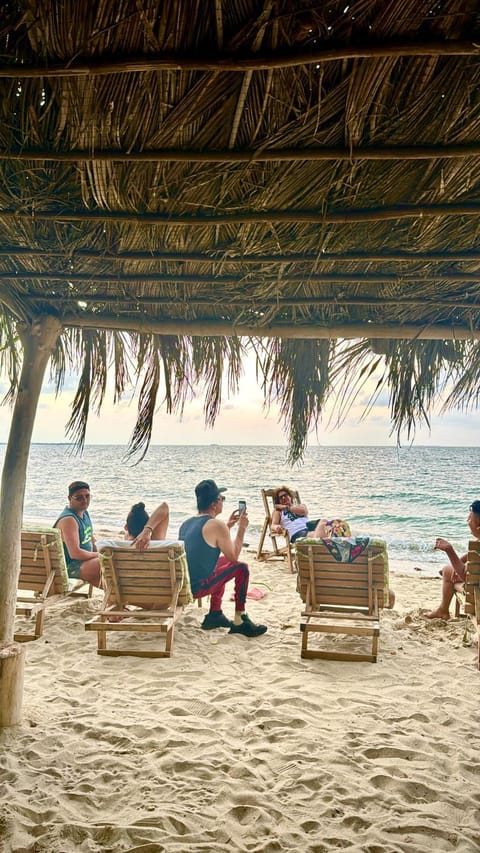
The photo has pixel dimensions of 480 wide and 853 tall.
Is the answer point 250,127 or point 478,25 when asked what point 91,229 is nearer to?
point 250,127

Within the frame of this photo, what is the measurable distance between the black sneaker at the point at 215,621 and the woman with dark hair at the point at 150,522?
0.69m

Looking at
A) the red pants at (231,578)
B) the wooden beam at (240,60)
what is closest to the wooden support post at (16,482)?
the wooden beam at (240,60)

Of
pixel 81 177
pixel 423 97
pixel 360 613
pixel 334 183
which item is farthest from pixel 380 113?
pixel 360 613

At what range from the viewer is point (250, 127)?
1.62 m

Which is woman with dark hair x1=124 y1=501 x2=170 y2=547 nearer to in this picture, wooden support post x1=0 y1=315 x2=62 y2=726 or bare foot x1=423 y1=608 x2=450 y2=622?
wooden support post x1=0 y1=315 x2=62 y2=726

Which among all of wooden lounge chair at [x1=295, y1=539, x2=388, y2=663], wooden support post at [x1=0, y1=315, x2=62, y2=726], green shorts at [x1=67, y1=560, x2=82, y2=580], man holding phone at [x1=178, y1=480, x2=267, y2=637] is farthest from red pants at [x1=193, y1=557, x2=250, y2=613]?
wooden support post at [x1=0, y1=315, x2=62, y2=726]

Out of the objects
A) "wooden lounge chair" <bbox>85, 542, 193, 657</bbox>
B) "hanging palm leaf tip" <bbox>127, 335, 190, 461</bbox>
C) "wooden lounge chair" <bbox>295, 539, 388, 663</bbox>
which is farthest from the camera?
"wooden lounge chair" <bbox>295, 539, 388, 663</bbox>

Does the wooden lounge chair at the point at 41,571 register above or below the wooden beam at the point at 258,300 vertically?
below

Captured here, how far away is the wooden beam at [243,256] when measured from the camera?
7.05 ft

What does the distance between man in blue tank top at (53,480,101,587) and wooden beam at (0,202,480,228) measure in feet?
8.86

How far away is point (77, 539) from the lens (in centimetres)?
438

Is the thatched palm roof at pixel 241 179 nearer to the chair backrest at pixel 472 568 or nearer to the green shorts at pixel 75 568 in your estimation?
the chair backrest at pixel 472 568

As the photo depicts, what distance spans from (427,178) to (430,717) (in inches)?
96.7

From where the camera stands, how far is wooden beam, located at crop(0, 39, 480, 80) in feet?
4.23
